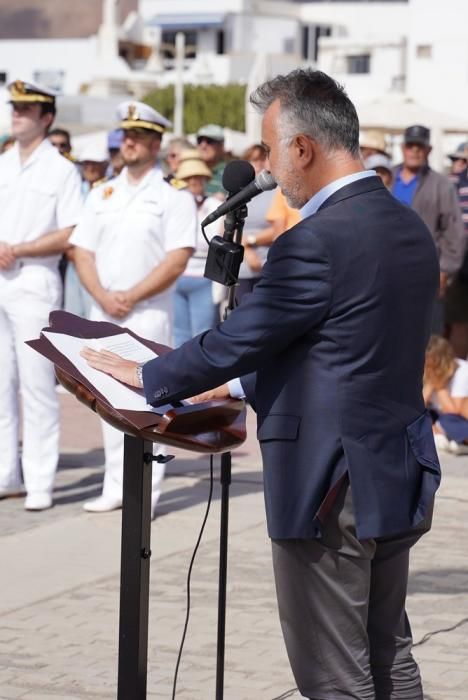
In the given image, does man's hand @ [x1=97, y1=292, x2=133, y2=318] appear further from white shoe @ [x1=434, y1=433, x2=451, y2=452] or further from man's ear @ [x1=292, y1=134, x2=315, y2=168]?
man's ear @ [x1=292, y1=134, x2=315, y2=168]

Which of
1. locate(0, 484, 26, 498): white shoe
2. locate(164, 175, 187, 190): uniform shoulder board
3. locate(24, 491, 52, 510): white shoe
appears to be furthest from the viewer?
locate(0, 484, 26, 498): white shoe

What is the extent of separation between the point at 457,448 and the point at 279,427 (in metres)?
6.63

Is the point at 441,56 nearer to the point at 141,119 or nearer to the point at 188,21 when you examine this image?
the point at 188,21

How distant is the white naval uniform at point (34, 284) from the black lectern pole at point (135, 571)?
4.14 m

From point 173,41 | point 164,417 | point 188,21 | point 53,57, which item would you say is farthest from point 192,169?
point 173,41

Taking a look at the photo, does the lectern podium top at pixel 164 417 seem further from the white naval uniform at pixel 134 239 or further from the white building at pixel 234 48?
the white building at pixel 234 48

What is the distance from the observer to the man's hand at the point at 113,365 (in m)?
4.10

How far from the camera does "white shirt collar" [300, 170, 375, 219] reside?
12.7 ft

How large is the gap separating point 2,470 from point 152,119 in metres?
2.08

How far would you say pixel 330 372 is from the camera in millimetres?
3777

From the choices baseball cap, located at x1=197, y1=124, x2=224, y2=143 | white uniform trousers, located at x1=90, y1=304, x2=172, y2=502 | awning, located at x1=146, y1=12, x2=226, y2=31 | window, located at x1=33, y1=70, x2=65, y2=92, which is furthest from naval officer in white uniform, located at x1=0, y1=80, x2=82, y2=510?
awning, located at x1=146, y1=12, x2=226, y2=31

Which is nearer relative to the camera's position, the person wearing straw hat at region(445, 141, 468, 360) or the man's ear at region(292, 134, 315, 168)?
the man's ear at region(292, 134, 315, 168)

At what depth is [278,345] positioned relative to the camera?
3789mm

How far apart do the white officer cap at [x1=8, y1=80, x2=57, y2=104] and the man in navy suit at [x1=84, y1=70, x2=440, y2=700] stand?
4.53m
